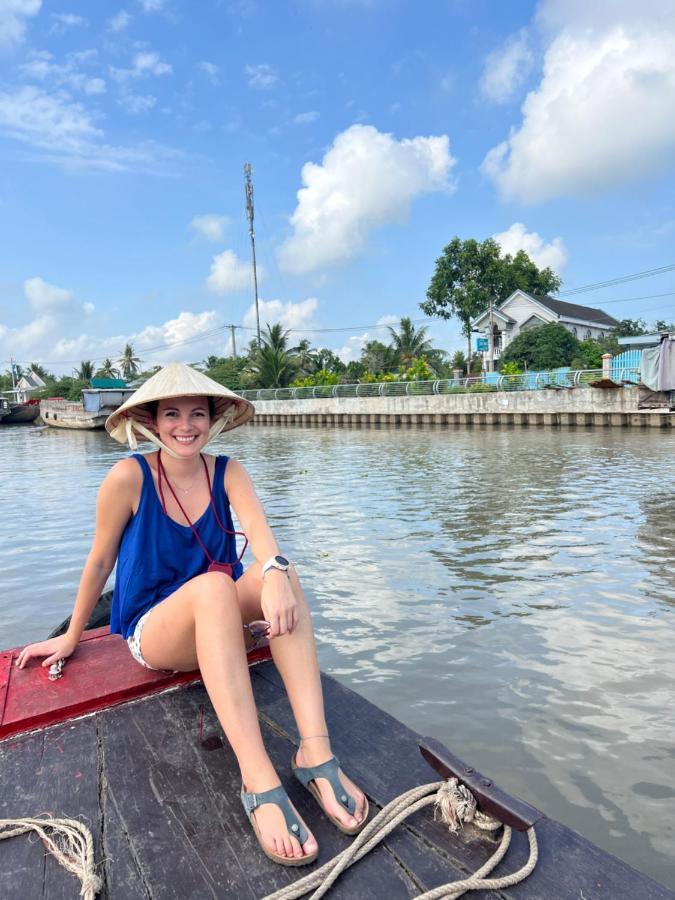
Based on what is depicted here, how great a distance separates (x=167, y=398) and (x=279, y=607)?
921 mm

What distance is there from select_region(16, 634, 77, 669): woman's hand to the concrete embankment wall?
773 inches

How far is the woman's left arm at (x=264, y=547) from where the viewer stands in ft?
6.35

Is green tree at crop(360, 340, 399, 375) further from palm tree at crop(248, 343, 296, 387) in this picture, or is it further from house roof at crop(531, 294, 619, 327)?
house roof at crop(531, 294, 619, 327)

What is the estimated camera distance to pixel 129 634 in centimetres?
239

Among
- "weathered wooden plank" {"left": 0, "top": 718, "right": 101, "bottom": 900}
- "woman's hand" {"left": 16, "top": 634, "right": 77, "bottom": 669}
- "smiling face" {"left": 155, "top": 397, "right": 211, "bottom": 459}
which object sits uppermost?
"smiling face" {"left": 155, "top": 397, "right": 211, "bottom": 459}

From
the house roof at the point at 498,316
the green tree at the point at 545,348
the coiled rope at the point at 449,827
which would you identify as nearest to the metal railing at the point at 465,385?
the green tree at the point at 545,348

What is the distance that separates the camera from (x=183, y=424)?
237cm

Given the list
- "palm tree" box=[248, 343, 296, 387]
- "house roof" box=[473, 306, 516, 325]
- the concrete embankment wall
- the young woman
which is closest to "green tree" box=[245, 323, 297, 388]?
"palm tree" box=[248, 343, 296, 387]

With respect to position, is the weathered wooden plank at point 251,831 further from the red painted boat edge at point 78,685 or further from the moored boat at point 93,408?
the moored boat at point 93,408

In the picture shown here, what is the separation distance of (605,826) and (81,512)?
8824 millimetres

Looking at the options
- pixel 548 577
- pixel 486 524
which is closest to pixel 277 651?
pixel 548 577

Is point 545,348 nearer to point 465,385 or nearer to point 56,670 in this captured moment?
point 465,385

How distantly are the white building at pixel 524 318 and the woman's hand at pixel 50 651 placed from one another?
38936mm

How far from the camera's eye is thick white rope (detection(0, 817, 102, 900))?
1.45 m
